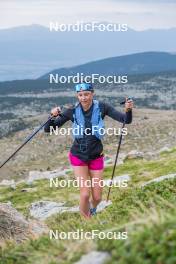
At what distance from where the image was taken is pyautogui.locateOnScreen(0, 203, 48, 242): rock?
12539 mm

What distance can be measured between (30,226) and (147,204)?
3140mm

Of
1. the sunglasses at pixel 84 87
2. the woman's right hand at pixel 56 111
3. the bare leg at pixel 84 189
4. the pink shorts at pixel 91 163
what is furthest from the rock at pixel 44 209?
the sunglasses at pixel 84 87

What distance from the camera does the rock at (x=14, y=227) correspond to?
12.5 m

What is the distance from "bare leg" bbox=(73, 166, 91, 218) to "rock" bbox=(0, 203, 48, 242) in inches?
47.3

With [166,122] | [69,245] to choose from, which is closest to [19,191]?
[69,245]

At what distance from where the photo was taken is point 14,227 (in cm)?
1277

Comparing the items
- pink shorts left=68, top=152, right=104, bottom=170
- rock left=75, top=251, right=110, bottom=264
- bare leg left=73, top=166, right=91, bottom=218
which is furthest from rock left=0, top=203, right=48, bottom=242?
rock left=75, top=251, right=110, bottom=264

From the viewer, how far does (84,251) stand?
6.73 meters

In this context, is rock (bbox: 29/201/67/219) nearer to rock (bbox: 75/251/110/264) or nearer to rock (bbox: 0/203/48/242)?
rock (bbox: 0/203/48/242)

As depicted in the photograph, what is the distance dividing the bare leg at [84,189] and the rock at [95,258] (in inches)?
271

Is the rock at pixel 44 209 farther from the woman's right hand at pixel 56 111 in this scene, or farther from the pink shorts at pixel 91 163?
the woman's right hand at pixel 56 111

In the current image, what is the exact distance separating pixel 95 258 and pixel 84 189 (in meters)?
7.48

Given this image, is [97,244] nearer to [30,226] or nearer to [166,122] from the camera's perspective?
[30,226]

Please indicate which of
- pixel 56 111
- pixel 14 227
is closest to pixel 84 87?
pixel 56 111
